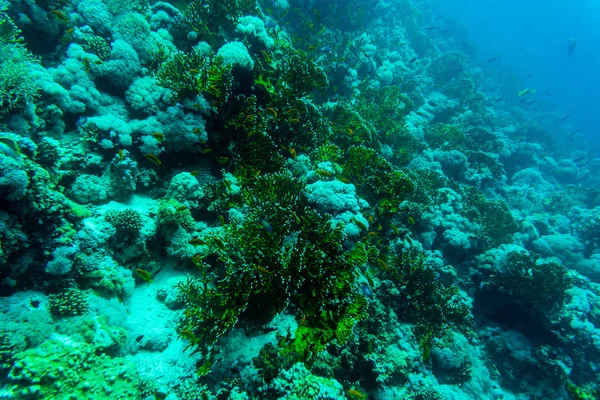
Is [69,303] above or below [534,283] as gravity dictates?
below

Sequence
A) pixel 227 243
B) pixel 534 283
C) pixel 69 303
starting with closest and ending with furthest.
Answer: pixel 69 303, pixel 227 243, pixel 534 283

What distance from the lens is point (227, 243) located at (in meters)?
4.63

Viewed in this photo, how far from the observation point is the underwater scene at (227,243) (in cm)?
383

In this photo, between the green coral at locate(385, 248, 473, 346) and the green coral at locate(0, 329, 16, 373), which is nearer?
the green coral at locate(0, 329, 16, 373)

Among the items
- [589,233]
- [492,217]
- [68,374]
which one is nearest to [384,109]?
[492,217]

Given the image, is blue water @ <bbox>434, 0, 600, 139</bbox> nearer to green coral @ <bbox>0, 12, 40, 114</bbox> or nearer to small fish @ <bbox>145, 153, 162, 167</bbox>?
small fish @ <bbox>145, 153, 162, 167</bbox>

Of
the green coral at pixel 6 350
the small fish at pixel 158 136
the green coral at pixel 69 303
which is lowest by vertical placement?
the green coral at pixel 6 350

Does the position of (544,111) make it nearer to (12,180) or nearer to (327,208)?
(327,208)

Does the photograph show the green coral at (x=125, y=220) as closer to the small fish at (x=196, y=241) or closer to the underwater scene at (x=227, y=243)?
the underwater scene at (x=227, y=243)

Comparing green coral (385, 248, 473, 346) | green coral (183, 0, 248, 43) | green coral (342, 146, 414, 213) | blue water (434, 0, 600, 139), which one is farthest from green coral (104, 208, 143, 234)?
blue water (434, 0, 600, 139)

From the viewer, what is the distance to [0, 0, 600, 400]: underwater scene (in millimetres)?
3832

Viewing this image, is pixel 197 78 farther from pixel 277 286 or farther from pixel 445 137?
pixel 445 137

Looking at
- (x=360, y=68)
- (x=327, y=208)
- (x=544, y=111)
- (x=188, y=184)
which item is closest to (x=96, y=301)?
(x=188, y=184)

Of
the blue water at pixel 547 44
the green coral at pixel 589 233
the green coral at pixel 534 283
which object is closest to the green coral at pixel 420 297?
the green coral at pixel 534 283
